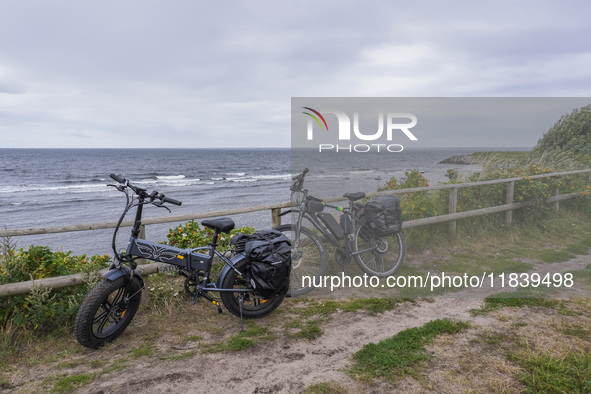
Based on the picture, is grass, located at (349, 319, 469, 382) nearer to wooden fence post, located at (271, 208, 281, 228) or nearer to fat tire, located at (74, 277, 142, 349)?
fat tire, located at (74, 277, 142, 349)

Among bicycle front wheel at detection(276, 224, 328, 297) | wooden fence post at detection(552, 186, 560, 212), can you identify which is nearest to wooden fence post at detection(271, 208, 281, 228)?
bicycle front wheel at detection(276, 224, 328, 297)

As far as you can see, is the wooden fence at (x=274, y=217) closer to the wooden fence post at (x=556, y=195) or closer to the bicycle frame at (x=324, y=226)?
the wooden fence post at (x=556, y=195)

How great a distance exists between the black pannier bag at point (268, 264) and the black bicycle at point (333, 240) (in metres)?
1.03

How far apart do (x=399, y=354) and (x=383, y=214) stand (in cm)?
239

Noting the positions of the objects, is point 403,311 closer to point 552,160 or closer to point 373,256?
point 373,256

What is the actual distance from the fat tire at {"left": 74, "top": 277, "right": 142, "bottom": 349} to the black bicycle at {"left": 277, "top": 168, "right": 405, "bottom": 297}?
193 centimetres

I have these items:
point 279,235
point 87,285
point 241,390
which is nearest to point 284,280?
point 279,235

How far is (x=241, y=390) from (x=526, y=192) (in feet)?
24.2

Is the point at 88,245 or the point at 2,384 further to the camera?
the point at 88,245

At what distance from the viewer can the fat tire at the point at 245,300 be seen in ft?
14.8

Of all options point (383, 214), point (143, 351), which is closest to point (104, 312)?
point (143, 351)

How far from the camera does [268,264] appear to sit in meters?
4.29

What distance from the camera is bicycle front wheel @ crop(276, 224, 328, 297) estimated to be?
5.48 metres

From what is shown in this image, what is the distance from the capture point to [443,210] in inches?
296
